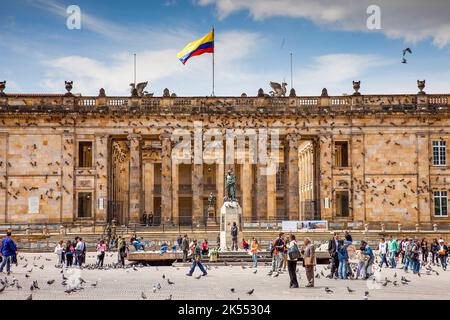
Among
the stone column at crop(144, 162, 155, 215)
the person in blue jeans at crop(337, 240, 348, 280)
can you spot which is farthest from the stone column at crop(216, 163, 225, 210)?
the person in blue jeans at crop(337, 240, 348, 280)

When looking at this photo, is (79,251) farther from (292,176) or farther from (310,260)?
(292,176)

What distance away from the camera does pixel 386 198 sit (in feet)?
184

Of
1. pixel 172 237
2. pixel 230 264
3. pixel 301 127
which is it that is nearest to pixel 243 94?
pixel 301 127

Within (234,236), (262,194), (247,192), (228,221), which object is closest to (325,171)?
(262,194)

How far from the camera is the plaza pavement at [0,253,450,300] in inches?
762

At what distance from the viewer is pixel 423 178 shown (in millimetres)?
56156

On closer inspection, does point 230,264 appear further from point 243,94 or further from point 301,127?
point 243,94

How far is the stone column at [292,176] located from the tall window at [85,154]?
1483 centimetres

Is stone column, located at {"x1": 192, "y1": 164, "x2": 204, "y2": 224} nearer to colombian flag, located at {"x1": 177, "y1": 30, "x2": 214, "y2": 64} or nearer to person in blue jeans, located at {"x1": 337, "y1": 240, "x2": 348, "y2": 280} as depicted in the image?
colombian flag, located at {"x1": 177, "y1": 30, "x2": 214, "y2": 64}

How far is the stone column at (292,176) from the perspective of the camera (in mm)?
56344

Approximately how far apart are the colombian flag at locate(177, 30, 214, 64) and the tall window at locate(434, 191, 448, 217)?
19352 millimetres

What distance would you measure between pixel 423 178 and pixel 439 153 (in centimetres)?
221

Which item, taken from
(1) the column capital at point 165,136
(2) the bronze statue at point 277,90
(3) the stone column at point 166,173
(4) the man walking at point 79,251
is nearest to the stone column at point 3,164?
(1) the column capital at point 165,136
